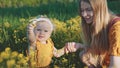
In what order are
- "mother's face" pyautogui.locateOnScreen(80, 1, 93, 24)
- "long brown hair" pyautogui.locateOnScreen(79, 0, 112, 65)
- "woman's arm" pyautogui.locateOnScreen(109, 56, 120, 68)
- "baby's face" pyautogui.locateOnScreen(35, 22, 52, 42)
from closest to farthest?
"woman's arm" pyautogui.locateOnScreen(109, 56, 120, 68)
"long brown hair" pyautogui.locateOnScreen(79, 0, 112, 65)
"mother's face" pyautogui.locateOnScreen(80, 1, 93, 24)
"baby's face" pyautogui.locateOnScreen(35, 22, 52, 42)

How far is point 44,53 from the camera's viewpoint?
5.41 metres

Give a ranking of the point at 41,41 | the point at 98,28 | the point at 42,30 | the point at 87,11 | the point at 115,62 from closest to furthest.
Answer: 1. the point at 115,62
2. the point at 98,28
3. the point at 87,11
4. the point at 42,30
5. the point at 41,41

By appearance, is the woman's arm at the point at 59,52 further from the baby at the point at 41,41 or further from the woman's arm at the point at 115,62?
the woman's arm at the point at 115,62

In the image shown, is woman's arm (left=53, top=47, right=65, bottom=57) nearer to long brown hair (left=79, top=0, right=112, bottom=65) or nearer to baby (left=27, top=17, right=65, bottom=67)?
baby (left=27, top=17, right=65, bottom=67)

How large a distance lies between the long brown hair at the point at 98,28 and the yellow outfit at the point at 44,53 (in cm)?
56

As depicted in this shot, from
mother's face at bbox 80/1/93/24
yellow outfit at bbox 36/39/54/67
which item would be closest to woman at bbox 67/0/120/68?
mother's face at bbox 80/1/93/24

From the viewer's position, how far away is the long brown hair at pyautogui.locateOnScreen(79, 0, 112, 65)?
460 centimetres

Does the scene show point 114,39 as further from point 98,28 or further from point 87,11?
point 87,11

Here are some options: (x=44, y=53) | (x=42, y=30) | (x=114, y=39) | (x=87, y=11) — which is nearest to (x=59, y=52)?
(x=44, y=53)

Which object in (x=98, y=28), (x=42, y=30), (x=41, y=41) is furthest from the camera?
(x=41, y=41)

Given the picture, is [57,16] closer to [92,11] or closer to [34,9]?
[34,9]

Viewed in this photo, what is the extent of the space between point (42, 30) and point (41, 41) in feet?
0.52

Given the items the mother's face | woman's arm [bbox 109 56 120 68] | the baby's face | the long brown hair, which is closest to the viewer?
woman's arm [bbox 109 56 120 68]

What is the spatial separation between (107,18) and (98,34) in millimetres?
184
